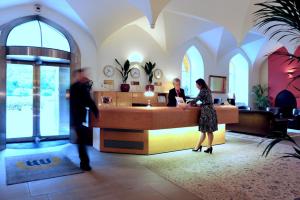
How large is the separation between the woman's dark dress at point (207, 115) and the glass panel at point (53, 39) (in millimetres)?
4050

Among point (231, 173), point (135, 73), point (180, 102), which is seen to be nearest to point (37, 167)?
point (180, 102)

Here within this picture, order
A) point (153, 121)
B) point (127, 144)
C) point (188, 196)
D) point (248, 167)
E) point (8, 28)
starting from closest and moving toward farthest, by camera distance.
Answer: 1. point (188, 196)
2. point (248, 167)
3. point (153, 121)
4. point (127, 144)
5. point (8, 28)

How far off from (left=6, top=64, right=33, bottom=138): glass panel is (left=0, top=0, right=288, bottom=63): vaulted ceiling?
167 cm

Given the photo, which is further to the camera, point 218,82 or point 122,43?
point 218,82

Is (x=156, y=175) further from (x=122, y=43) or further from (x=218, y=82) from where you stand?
(x=218, y=82)

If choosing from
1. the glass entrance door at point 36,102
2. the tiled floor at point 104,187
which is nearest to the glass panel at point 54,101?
the glass entrance door at point 36,102

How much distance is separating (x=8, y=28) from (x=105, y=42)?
101 inches

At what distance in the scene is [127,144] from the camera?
489 cm

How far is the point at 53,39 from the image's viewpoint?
20.7 ft

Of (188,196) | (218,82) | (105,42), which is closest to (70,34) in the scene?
(105,42)

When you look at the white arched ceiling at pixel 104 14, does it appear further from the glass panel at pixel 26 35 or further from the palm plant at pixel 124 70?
the glass panel at pixel 26 35

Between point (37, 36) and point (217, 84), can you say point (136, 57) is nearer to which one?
point (37, 36)

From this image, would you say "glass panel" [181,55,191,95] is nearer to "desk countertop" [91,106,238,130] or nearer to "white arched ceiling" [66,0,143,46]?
"white arched ceiling" [66,0,143,46]

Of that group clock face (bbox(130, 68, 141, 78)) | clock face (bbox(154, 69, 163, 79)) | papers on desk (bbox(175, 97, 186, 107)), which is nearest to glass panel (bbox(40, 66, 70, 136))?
clock face (bbox(130, 68, 141, 78))
